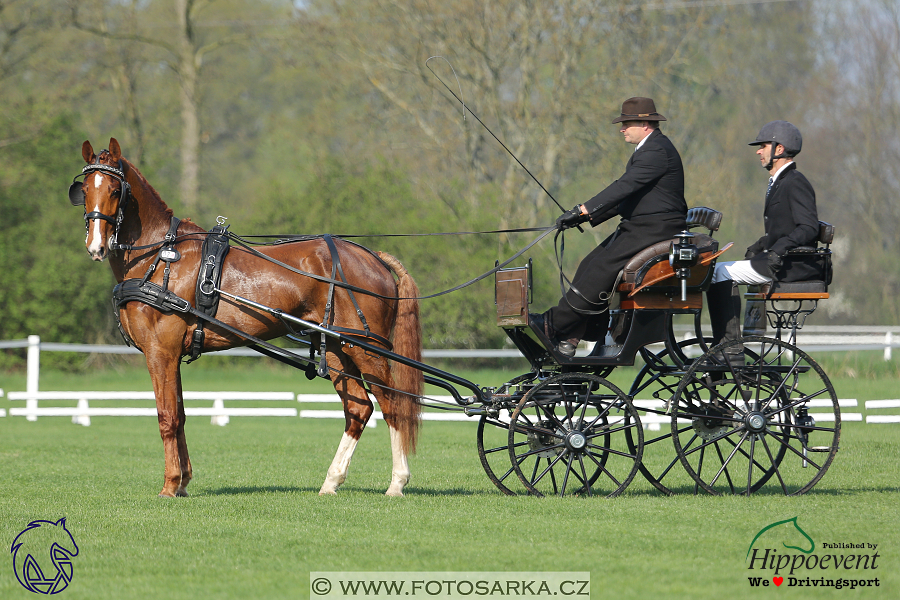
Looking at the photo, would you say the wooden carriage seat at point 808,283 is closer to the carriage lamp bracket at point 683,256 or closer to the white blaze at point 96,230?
the carriage lamp bracket at point 683,256

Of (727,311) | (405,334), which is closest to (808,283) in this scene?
(727,311)

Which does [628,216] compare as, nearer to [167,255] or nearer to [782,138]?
[782,138]

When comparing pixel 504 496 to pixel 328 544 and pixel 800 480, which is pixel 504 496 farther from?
pixel 800 480

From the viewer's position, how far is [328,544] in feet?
17.6

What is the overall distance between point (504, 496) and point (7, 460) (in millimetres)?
5611

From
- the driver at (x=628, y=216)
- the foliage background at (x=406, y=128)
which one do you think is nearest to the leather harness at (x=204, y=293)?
the driver at (x=628, y=216)

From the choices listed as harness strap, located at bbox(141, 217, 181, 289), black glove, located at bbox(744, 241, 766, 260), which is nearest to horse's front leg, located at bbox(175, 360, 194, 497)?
harness strap, located at bbox(141, 217, 181, 289)

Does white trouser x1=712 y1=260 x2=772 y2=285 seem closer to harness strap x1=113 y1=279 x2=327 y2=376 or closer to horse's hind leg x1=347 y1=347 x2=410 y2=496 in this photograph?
horse's hind leg x1=347 y1=347 x2=410 y2=496

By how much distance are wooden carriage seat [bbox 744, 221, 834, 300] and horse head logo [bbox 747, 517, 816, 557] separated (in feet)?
5.68

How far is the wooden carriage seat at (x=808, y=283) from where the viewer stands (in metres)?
6.70

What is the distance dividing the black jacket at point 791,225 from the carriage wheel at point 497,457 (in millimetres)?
2172

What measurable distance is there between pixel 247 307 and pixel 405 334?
4.01 ft

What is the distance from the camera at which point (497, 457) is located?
32.9 ft

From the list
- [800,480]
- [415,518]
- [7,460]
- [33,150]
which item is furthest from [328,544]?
[33,150]
